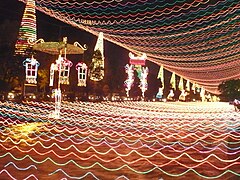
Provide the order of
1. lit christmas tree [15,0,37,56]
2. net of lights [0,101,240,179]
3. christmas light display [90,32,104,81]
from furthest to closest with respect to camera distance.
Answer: christmas light display [90,32,104,81] < lit christmas tree [15,0,37,56] < net of lights [0,101,240,179]

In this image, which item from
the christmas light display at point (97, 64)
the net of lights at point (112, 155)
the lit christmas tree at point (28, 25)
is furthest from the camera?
the christmas light display at point (97, 64)

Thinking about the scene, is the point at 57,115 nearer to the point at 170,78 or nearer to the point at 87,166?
the point at 87,166

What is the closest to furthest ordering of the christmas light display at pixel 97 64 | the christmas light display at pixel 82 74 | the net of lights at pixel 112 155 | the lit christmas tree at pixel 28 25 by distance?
the net of lights at pixel 112 155 < the christmas light display at pixel 82 74 < the lit christmas tree at pixel 28 25 < the christmas light display at pixel 97 64

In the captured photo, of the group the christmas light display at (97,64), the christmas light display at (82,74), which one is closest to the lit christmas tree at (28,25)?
the christmas light display at (82,74)

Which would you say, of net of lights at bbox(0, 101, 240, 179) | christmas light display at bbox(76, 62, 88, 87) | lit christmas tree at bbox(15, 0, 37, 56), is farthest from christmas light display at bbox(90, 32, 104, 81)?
net of lights at bbox(0, 101, 240, 179)

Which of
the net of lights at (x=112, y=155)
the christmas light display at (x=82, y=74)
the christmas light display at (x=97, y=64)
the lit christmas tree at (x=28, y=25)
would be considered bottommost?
the net of lights at (x=112, y=155)

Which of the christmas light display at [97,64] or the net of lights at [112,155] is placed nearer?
the net of lights at [112,155]

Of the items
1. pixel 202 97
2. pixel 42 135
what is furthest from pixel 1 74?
pixel 202 97

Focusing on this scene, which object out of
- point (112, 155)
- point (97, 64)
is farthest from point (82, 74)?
point (112, 155)

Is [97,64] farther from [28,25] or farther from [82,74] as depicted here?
[82,74]

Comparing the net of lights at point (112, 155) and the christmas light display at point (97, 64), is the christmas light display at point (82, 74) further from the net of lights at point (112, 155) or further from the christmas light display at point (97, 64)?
the net of lights at point (112, 155)

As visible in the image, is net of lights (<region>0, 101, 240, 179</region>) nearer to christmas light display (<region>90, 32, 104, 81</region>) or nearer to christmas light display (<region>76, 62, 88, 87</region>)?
christmas light display (<region>76, 62, 88, 87</region>)

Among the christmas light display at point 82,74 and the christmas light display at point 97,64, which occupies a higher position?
the christmas light display at point 97,64

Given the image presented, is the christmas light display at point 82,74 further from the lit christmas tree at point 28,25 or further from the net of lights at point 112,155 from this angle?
the net of lights at point 112,155
